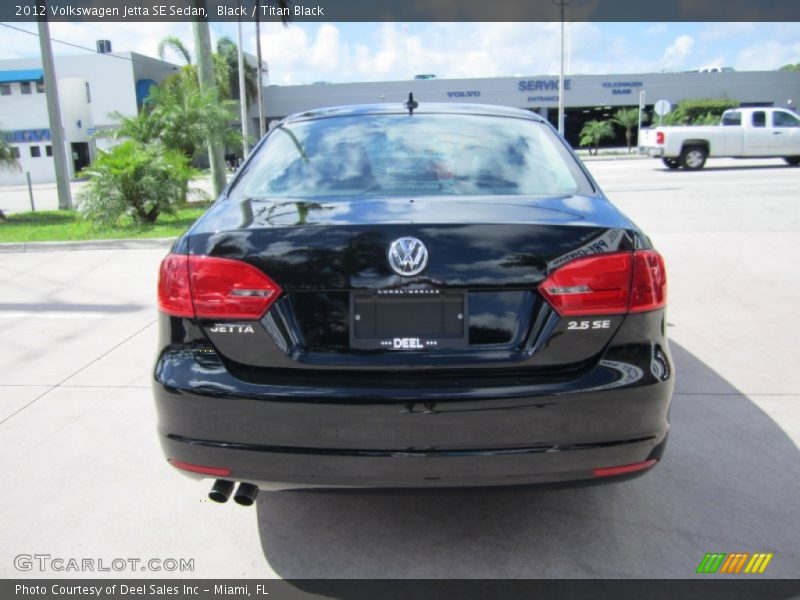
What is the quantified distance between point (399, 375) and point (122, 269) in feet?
24.6

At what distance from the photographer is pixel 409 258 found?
91.0 inches

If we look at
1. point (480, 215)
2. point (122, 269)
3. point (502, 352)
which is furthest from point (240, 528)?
point (122, 269)

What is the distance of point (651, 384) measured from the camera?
7.87 ft

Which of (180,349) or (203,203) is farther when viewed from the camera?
(203,203)

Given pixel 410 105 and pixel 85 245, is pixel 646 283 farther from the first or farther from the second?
pixel 85 245

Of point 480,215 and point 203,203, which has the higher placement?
point 480,215

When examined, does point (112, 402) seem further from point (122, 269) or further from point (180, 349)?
point (122, 269)

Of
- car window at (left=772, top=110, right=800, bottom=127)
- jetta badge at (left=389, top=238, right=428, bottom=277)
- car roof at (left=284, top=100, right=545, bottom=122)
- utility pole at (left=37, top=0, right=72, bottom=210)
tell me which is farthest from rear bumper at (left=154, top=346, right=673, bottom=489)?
car window at (left=772, top=110, right=800, bottom=127)

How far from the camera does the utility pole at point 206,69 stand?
568 inches

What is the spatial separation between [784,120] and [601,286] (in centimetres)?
2520

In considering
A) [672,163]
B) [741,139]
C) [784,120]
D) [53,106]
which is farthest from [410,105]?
[784,120]

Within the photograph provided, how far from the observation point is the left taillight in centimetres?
237

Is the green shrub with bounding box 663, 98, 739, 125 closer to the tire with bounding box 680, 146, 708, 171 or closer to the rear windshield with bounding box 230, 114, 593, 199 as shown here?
the tire with bounding box 680, 146, 708, 171

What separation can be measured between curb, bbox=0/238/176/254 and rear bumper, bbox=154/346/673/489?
871 cm
